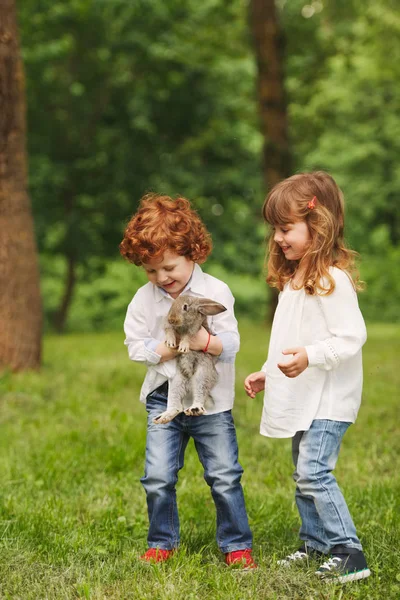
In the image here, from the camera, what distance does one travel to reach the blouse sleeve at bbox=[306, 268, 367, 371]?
3.12 metres

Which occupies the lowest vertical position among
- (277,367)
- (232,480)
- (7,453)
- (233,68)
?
(7,453)

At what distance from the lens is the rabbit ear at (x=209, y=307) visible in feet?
10.6

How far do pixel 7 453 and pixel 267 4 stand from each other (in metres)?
11.6

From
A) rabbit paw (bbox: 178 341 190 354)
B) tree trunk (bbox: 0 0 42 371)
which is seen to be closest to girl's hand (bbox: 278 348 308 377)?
rabbit paw (bbox: 178 341 190 354)

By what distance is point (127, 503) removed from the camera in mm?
4387

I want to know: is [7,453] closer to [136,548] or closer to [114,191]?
[136,548]

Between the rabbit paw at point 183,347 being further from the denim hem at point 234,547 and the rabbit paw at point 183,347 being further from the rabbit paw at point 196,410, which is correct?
the denim hem at point 234,547

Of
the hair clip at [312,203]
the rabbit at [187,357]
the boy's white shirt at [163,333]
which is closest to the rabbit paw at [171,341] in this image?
the rabbit at [187,357]

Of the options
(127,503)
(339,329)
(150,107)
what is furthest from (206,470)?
(150,107)

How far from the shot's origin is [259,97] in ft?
50.2

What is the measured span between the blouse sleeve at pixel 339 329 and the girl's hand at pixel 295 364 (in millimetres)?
22

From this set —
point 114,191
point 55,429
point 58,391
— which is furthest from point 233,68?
point 55,429

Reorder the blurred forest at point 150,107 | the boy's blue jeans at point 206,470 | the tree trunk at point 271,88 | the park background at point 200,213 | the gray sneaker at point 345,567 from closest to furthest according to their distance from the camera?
the gray sneaker at point 345,567 → the boy's blue jeans at point 206,470 → the park background at point 200,213 → the tree trunk at point 271,88 → the blurred forest at point 150,107

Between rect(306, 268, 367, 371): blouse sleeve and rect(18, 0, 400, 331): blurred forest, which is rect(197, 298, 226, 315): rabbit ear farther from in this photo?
rect(18, 0, 400, 331): blurred forest
